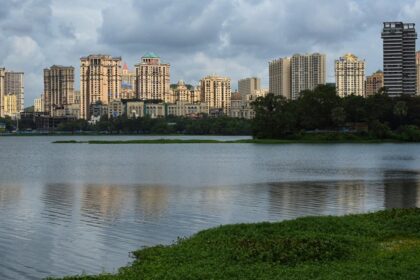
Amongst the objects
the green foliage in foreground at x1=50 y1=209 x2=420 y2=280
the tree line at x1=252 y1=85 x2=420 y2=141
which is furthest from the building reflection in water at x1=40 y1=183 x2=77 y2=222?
the tree line at x1=252 y1=85 x2=420 y2=141

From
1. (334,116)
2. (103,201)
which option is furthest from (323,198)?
(334,116)

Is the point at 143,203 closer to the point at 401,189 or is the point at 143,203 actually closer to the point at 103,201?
the point at 103,201

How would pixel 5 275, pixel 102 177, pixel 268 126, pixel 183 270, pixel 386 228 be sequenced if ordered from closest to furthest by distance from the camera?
pixel 183 270, pixel 5 275, pixel 386 228, pixel 102 177, pixel 268 126

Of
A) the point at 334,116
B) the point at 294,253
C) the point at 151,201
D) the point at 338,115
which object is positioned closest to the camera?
the point at 294,253

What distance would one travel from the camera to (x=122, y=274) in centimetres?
1412

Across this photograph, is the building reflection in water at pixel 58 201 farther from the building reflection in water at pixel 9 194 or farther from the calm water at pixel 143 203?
the building reflection in water at pixel 9 194

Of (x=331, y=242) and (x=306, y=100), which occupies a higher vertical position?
(x=306, y=100)

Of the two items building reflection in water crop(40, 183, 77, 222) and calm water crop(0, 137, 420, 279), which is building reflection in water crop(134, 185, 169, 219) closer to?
calm water crop(0, 137, 420, 279)

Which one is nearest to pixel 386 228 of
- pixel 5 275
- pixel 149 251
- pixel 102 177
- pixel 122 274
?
pixel 149 251

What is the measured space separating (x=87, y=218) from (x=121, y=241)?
5.31 m

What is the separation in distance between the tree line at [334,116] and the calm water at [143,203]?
67.6m

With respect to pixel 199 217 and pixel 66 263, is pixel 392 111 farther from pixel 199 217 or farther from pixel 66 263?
pixel 66 263

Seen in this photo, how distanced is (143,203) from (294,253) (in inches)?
601

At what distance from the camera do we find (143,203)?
29.6 metres
